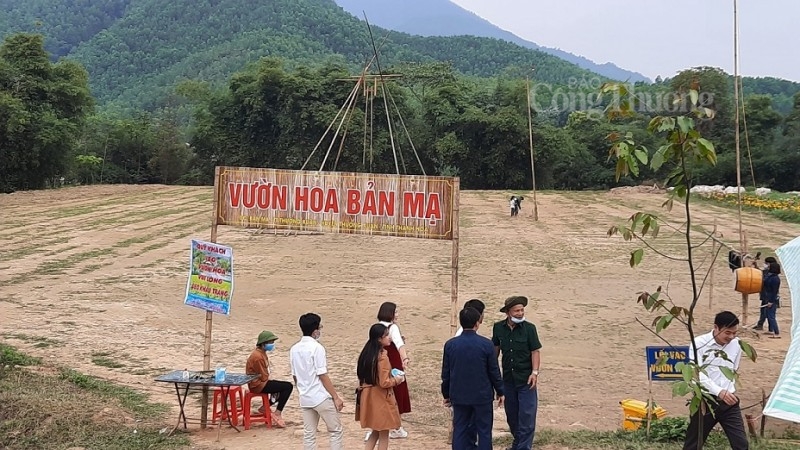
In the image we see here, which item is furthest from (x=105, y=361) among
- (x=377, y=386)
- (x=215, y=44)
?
(x=215, y=44)

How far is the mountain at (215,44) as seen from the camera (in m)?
74.4

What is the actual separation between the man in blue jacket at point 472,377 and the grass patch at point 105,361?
18.9ft

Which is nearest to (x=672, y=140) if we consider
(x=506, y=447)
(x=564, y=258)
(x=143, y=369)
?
(x=506, y=447)

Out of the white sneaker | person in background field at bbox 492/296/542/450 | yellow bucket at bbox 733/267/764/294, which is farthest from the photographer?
yellow bucket at bbox 733/267/764/294

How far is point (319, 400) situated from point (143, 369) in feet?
15.8

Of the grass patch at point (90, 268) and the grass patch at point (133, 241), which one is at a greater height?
the grass patch at point (133, 241)

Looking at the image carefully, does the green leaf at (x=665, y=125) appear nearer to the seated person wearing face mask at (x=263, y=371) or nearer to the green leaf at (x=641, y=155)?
the green leaf at (x=641, y=155)

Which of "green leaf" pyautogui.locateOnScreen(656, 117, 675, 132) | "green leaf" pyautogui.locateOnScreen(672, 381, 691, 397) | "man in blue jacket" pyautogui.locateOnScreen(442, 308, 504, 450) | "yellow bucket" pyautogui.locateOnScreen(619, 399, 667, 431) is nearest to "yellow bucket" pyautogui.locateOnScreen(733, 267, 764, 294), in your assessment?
"yellow bucket" pyautogui.locateOnScreen(619, 399, 667, 431)

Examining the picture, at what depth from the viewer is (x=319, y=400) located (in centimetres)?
572

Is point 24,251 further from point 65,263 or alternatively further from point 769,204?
point 769,204

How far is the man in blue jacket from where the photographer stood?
Result: 215 inches

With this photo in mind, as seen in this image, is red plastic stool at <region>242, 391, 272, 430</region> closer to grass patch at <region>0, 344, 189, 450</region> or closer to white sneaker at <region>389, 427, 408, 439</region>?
grass patch at <region>0, 344, 189, 450</region>

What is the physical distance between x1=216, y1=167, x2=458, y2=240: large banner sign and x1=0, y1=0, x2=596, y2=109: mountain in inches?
2414

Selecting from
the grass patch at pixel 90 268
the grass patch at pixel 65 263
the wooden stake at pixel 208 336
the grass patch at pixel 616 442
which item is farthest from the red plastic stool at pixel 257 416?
the grass patch at pixel 65 263
